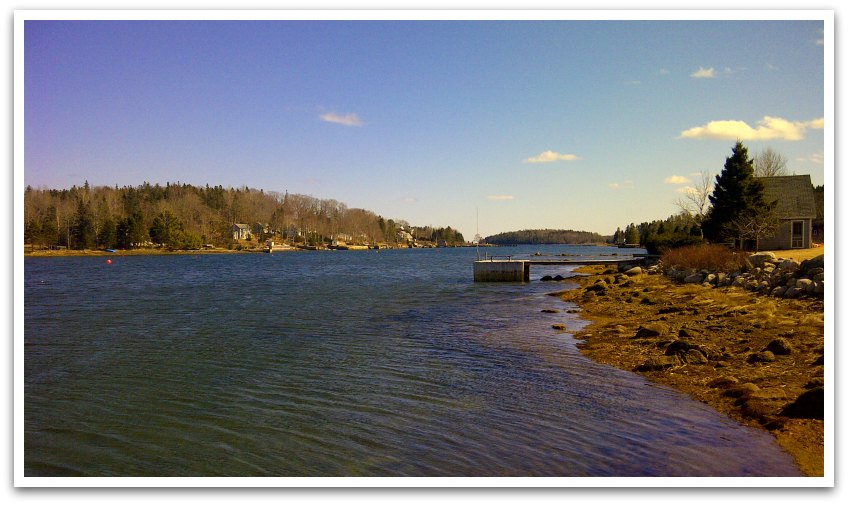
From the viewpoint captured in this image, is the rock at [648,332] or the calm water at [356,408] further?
the rock at [648,332]

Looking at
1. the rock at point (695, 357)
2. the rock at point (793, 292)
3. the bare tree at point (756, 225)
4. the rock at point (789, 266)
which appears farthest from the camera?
the bare tree at point (756, 225)

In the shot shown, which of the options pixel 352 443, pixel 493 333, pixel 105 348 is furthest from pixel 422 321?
pixel 352 443

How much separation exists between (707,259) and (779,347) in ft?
76.5

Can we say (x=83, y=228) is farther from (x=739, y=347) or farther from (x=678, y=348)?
(x=739, y=347)

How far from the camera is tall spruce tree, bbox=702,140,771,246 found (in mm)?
46875

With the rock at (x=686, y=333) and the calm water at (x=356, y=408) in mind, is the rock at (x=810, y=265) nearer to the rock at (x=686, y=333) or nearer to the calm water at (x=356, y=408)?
the rock at (x=686, y=333)

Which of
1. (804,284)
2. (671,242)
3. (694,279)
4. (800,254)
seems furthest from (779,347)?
(671,242)

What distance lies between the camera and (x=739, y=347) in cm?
1636

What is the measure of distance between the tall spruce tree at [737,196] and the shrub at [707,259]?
22.7 ft

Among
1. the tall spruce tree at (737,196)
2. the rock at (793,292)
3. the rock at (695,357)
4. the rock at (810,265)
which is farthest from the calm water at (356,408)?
the tall spruce tree at (737,196)

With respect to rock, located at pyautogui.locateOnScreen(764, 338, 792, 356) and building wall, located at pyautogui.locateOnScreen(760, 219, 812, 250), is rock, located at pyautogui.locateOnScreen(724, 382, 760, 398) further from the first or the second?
building wall, located at pyautogui.locateOnScreen(760, 219, 812, 250)

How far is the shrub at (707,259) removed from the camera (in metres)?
32.8
